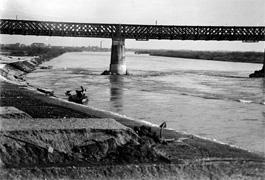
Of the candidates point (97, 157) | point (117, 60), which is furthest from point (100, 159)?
point (117, 60)

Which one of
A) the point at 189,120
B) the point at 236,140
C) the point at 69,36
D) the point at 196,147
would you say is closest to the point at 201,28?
the point at 69,36

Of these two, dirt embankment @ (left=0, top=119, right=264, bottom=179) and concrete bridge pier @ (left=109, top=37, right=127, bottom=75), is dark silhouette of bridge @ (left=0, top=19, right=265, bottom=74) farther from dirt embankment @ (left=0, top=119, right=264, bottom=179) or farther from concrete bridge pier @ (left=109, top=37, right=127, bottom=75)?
dirt embankment @ (left=0, top=119, right=264, bottom=179)

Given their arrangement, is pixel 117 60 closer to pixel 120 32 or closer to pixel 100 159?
pixel 120 32

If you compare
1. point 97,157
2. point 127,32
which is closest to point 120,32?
point 127,32

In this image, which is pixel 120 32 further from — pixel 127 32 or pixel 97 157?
pixel 97 157

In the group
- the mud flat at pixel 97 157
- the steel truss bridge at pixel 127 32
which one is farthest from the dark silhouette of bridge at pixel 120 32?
the mud flat at pixel 97 157

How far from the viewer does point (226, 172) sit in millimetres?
7594

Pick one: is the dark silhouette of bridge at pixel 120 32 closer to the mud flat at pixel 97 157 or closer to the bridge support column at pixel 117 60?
the bridge support column at pixel 117 60

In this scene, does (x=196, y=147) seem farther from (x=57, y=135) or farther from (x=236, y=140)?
(x=236, y=140)

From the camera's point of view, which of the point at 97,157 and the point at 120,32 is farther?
the point at 120,32

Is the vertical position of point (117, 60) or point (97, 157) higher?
point (97, 157)

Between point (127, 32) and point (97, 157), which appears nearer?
point (97, 157)

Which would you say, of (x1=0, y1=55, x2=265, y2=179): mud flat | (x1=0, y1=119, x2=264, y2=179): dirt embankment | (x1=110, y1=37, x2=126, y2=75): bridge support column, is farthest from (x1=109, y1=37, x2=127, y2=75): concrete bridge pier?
(x1=0, y1=119, x2=264, y2=179): dirt embankment

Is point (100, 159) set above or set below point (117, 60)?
above
